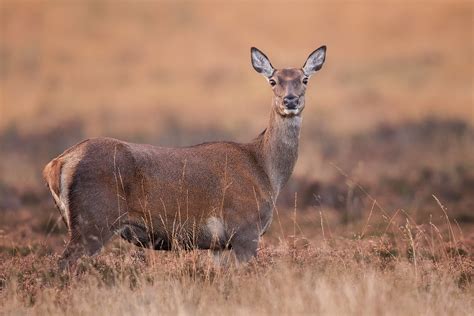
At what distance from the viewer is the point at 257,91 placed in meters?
38.1

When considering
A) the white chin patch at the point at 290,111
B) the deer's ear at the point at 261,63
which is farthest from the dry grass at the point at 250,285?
the deer's ear at the point at 261,63

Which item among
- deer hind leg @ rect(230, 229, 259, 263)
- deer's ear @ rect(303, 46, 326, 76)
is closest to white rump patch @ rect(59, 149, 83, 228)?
deer hind leg @ rect(230, 229, 259, 263)

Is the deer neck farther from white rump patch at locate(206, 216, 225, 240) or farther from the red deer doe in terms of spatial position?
white rump patch at locate(206, 216, 225, 240)

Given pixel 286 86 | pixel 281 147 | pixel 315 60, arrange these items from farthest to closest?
pixel 315 60, pixel 281 147, pixel 286 86

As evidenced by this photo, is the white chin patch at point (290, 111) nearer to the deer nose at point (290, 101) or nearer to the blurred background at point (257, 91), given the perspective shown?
the deer nose at point (290, 101)

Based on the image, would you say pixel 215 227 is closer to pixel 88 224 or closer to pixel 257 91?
pixel 88 224

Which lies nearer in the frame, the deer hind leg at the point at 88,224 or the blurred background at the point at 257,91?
the deer hind leg at the point at 88,224

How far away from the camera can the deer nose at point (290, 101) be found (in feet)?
38.2

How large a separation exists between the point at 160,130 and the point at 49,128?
3.76 m

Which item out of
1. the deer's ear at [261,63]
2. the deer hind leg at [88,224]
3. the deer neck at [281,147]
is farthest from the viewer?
the deer's ear at [261,63]

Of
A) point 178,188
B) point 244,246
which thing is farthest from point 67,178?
point 244,246

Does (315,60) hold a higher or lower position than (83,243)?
higher

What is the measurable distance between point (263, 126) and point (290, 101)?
19590 millimetres

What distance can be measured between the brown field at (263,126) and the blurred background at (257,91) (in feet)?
0.34
